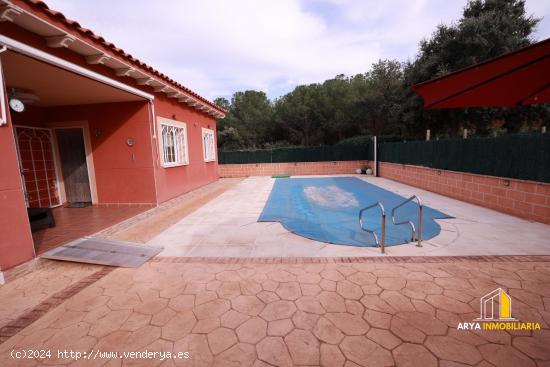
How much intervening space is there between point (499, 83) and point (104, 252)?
645 centimetres

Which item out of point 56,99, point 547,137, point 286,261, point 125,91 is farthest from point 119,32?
point 547,137

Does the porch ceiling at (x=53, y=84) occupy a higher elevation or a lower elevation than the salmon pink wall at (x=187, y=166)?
higher

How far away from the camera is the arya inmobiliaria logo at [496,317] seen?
7.93 ft

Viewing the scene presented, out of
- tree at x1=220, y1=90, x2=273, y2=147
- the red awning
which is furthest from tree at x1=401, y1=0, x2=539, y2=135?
tree at x1=220, y1=90, x2=273, y2=147

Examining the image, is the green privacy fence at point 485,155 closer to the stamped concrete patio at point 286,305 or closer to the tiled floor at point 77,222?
the stamped concrete patio at point 286,305

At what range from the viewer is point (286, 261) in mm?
3973

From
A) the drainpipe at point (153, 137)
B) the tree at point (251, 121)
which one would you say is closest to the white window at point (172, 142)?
the drainpipe at point (153, 137)

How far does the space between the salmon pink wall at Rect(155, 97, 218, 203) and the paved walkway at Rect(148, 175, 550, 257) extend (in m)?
2.16

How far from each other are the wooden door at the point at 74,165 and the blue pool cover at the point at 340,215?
6.04 meters

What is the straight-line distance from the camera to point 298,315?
267 centimetres

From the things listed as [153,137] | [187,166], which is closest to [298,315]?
[153,137]

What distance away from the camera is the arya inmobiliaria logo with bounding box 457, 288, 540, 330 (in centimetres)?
242

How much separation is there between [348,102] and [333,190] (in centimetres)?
1674

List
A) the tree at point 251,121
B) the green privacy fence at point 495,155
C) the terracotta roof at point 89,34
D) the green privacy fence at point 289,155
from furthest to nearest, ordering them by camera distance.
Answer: the tree at point 251,121, the green privacy fence at point 289,155, the green privacy fence at point 495,155, the terracotta roof at point 89,34
